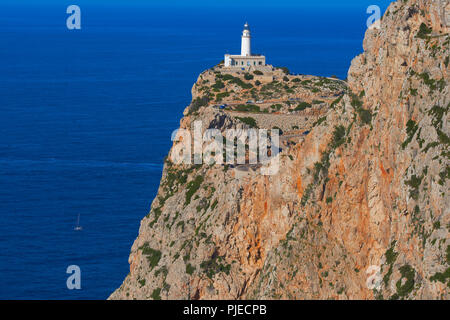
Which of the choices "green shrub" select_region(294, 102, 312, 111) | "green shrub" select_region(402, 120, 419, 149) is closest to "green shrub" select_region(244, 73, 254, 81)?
"green shrub" select_region(294, 102, 312, 111)

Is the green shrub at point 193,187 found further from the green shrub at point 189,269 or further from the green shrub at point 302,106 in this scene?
the green shrub at point 302,106

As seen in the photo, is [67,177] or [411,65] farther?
[67,177]

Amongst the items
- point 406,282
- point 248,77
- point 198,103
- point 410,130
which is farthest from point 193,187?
point 406,282

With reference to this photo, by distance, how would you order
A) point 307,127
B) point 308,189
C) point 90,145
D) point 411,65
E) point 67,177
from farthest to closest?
point 90,145
point 67,177
point 307,127
point 308,189
point 411,65

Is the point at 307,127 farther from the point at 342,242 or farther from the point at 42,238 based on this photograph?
the point at 42,238

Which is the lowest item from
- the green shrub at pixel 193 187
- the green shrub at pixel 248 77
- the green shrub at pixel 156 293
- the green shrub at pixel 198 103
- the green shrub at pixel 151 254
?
the green shrub at pixel 156 293

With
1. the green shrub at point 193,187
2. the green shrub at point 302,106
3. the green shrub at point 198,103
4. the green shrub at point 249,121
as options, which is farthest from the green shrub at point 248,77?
the green shrub at point 193,187

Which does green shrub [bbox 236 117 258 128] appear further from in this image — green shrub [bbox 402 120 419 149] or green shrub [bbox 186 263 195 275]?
green shrub [bbox 402 120 419 149]
